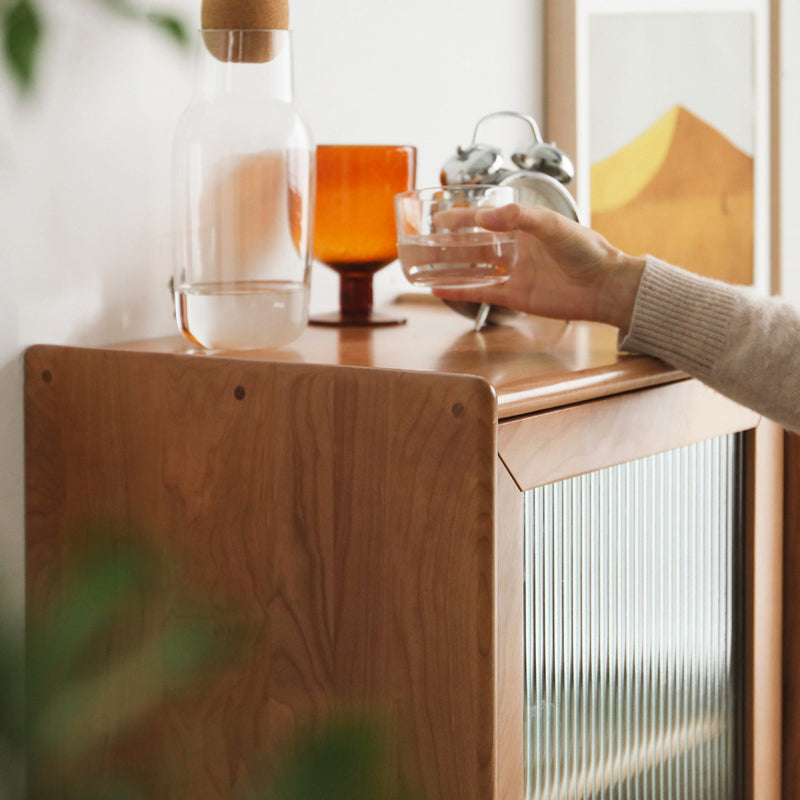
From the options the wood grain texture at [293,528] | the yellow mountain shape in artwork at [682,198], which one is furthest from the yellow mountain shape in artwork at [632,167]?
the wood grain texture at [293,528]

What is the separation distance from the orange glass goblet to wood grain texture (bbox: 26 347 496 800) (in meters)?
0.31

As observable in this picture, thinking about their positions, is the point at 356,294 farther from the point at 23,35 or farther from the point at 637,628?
the point at 23,35

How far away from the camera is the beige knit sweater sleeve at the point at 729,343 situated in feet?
2.76

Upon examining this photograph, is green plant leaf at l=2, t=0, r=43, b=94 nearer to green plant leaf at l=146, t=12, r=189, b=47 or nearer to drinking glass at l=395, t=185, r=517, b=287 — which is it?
green plant leaf at l=146, t=12, r=189, b=47

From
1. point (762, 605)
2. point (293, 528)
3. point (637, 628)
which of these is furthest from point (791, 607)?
point (293, 528)

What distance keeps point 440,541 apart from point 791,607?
1.80 feet

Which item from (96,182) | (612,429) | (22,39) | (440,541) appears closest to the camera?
(22,39)

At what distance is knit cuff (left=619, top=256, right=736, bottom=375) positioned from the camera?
84 centimetres

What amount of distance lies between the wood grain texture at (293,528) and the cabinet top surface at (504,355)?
0.04 metres

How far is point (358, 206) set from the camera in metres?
1.06

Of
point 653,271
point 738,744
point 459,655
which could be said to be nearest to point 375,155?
point 653,271

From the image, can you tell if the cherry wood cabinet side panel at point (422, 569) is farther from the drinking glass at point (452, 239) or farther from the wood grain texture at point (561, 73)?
the wood grain texture at point (561, 73)

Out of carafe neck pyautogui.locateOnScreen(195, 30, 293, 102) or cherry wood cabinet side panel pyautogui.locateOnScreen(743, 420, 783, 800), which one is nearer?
carafe neck pyautogui.locateOnScreen(195, 30, 293, 102)

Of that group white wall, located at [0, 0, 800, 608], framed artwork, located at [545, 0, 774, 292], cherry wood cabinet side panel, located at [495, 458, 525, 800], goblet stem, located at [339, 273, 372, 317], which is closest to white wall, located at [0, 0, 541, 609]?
white wall, located at [0, 0, 800, 608]
